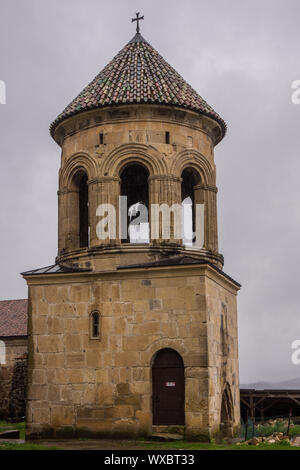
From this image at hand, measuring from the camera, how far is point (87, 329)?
755 inches

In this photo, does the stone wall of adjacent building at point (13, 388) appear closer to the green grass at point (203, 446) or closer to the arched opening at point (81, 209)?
the arched opening at point (81, 209)

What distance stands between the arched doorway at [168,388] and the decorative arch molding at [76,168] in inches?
227

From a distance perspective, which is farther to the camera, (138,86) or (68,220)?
(68,220)

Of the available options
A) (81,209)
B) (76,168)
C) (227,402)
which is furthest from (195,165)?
→ (227,402)

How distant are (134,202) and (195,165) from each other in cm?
345

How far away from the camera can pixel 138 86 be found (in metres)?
20.7

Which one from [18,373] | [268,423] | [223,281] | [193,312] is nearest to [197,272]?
[193,312]

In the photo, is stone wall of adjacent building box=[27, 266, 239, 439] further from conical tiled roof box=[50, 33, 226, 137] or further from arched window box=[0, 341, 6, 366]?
arched window box=[0, 341, 6, 366]

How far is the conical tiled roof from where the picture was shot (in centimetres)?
2041

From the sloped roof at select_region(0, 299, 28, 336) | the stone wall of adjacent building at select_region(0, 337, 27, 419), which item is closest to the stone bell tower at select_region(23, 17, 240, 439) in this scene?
the stone wall of adjacent building at select_region(0, 337, 27, 419)

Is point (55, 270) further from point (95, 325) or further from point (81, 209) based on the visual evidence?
point (81, 209)

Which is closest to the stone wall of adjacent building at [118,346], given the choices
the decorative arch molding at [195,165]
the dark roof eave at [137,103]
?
the decorative arch molding at [195,165]

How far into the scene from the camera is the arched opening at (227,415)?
2055 cm
